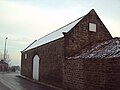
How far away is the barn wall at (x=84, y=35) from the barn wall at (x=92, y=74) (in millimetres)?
2079

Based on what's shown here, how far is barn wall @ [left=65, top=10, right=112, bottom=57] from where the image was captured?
23.5 metres

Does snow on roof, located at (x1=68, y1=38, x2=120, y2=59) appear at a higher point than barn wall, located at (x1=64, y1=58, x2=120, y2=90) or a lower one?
higher

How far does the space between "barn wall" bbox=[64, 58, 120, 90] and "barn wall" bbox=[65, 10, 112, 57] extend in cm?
Result: 208

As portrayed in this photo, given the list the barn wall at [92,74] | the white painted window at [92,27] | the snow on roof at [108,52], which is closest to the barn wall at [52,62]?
the barn wall at [92,74]

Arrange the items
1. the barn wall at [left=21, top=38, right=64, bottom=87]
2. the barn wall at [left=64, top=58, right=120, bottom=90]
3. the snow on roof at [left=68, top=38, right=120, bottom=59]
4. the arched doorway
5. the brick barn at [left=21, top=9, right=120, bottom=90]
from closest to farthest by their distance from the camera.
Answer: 1. the barn wall at [left=64, top=58, right=120, bottom=90]
2. the brick barn at [left=21, top=9, right=120, bottom=90]
3. the snow on roof at [left=68, top=38, right=120, bottom=59]
4. the barn wall at [left=21, top=38, right=64, bottom=87]
5. the arched doorway

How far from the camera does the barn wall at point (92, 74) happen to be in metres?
15.2

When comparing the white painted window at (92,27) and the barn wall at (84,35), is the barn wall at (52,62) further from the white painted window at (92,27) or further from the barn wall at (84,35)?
the white painted window at (92,27)

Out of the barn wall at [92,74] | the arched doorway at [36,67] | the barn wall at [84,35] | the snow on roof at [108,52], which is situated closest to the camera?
the barn wall at [92,74]

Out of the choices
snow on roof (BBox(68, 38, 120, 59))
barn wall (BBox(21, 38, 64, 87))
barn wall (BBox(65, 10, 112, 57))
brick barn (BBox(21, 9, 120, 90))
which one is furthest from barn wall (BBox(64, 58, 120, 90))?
barn wall (BBox(65, 10, 112, 57))

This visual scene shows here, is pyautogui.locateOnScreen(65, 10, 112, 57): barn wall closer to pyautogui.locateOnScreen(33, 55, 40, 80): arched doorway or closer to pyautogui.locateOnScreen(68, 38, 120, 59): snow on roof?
pyautogui.locateOnScreen(68, 38, 120, 59): snow on roof

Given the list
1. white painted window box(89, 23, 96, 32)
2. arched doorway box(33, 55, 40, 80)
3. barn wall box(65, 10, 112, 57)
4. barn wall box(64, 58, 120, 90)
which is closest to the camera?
barn wall box(64, 58, 120, 90)

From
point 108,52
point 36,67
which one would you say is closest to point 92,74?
point 108,52

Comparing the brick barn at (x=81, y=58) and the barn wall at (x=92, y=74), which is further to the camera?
the brick barn at (x=81, y=58)

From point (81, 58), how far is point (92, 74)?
234cm
